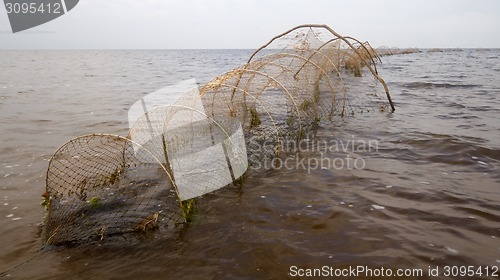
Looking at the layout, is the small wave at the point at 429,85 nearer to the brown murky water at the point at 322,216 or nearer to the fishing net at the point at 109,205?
the brown murky water at the point at 322,216

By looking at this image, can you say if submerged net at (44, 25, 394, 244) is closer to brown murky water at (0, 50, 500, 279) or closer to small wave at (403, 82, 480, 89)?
brown murky water at (0, 50, 500, 279)

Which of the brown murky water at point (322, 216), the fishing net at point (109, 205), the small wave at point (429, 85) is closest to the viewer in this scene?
the brown murky water at point (322, 216)

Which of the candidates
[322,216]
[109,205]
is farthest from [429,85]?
[109,205]

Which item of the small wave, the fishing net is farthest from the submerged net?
the small wave

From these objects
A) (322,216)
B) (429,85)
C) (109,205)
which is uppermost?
(429,85)

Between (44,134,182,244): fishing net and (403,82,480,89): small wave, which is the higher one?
(403,82,480,89): small wave

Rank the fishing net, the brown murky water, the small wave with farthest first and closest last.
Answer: the small wave, the fishing net, the brown murky water

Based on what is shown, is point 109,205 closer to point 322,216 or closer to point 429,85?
point 322,216

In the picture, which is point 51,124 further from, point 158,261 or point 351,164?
point 351,164

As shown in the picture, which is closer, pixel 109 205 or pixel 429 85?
pixel 109 205

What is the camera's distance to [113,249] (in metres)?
3.28

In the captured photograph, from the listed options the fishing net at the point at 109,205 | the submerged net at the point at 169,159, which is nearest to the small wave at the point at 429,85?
the submerged net at the point at 169,159

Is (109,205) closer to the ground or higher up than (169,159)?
closer to the ground

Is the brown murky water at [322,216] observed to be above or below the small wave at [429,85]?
below
